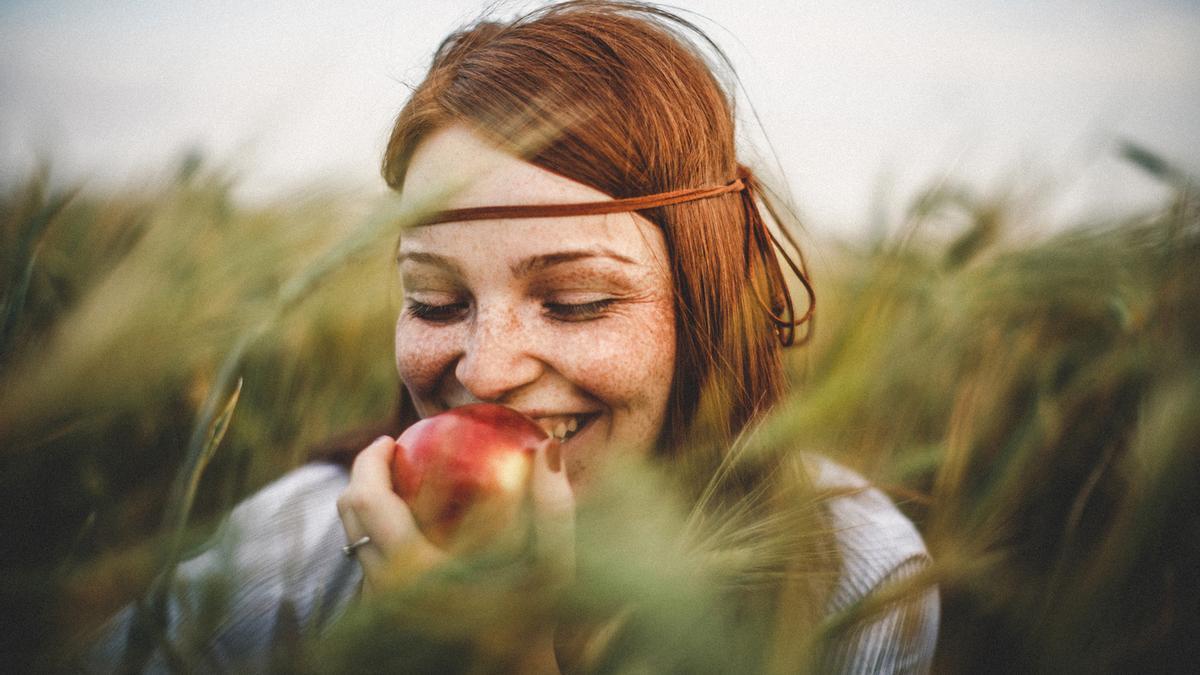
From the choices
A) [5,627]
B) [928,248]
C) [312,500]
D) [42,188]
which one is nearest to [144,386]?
[5,627]

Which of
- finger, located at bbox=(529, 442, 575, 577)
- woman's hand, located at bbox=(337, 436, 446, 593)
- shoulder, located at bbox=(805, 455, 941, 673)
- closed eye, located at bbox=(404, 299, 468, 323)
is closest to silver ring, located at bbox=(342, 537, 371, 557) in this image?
woman's hand, located at bbox=(337, 436, 446, 593)

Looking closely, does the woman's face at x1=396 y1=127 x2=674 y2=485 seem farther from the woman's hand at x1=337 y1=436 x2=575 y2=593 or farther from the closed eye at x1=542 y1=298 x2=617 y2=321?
the woman's hand at x1=337 y1=436 x2=575 y2=593

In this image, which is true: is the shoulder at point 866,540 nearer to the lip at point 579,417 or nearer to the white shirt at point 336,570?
the white shirt at point 336,570

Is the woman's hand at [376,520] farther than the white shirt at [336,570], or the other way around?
the woman's hand at [376,520]

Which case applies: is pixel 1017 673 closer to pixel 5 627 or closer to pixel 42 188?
pixel 5 627

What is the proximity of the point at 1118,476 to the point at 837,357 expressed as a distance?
836 mm

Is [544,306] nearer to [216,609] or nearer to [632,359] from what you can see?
[632,359]

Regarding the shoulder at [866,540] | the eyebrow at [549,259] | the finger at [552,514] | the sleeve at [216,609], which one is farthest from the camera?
the shoulder at [866,540]

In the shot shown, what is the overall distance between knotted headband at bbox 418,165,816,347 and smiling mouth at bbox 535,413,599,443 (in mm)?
350

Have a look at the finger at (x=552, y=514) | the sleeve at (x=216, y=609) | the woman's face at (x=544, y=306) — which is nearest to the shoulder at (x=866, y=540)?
the woman's face at (x=544, y=306)

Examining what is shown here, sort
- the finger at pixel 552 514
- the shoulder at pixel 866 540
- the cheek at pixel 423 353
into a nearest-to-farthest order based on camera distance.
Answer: the finger at pixel 552 514
the cheek at pixel 423 353
the shoulder at pixel 866 540

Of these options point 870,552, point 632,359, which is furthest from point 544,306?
point 870,552

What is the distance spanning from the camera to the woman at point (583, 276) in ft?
3.59

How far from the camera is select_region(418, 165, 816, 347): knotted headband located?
109 cm
